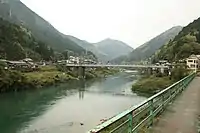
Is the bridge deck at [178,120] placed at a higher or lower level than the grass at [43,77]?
higher

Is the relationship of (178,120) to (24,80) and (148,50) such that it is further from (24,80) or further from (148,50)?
(148,50)

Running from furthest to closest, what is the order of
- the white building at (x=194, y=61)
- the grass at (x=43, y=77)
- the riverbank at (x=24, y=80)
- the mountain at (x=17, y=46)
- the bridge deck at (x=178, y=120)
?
the mountain at (x=17, y=46) < the white building at (x=194, y=61) < the grass at (x=43, y=77) < the riverbank at (x=24, y=80) < the bridge deck at (x=178, y=120)

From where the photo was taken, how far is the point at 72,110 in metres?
26.3

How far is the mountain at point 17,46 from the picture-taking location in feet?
211

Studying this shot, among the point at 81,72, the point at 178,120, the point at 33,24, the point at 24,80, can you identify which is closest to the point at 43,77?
the point at 24,80

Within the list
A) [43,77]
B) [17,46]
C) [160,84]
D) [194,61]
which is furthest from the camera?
[17,46]

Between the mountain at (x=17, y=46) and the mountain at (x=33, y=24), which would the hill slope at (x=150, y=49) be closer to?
the mountain at (x=33, y=24)

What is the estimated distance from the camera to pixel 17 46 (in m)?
67.4

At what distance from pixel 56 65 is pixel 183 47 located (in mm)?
29172

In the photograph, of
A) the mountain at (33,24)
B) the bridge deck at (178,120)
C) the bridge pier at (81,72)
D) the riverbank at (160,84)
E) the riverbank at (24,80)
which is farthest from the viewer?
the mountain at (33,24)

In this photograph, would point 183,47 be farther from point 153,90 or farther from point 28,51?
point 28,51

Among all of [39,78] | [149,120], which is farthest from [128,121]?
[39,78]

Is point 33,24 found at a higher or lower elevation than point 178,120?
higher

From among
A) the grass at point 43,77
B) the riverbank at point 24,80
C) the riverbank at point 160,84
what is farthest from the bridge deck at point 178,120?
the grass at point 43,77
